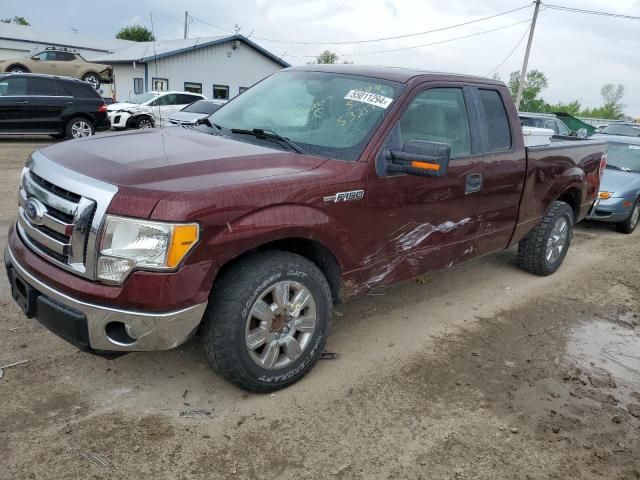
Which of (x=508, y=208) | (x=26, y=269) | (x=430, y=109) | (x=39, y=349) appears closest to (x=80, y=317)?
(x=26, y=269)

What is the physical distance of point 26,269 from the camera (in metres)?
2.91

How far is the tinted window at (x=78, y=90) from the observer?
13.8 meters

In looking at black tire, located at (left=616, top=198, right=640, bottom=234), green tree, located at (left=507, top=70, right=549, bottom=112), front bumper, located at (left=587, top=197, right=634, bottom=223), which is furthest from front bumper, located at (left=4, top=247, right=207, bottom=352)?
green tree, located at (left=507, top=70, right=549, bottom=112)

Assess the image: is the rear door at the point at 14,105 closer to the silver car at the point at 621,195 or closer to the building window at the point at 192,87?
the silver car at the point at 621,195

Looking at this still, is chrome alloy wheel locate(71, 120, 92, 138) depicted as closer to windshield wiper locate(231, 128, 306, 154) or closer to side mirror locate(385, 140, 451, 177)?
windshield wiper locate(231, 128, 306, 154)

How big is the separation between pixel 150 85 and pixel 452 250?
92.8 ft

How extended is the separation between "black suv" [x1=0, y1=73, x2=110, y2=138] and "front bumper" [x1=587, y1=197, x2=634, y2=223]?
37.4 feet

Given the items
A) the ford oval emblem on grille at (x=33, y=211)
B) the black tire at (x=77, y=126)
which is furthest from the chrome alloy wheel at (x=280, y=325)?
the black tire at (x=77, y=126)

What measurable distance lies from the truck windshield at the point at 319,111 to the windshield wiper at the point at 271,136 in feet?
0.10

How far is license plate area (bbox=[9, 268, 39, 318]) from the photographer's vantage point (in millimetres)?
2846

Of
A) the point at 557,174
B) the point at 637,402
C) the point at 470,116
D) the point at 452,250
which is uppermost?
the point at 470,116

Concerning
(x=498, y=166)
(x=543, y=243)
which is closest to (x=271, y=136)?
(x=498, y=166)

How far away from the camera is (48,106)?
532 inches

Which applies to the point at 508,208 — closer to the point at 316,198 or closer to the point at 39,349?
the point at 316,198
